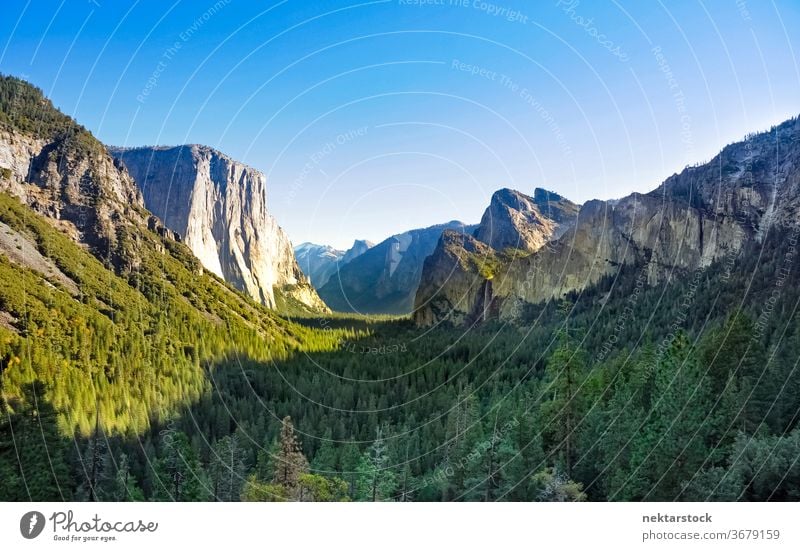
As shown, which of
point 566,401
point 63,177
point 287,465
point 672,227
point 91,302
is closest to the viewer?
point 566,401

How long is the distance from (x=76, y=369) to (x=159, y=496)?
36132 millimetres

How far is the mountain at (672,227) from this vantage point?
3651 inches

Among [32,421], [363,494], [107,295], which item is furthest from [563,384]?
[107,295]

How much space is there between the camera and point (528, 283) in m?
129

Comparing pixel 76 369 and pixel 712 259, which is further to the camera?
pixel 712 259
